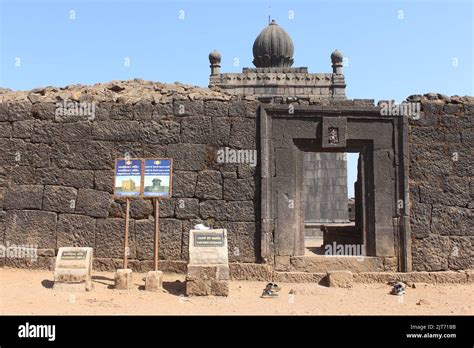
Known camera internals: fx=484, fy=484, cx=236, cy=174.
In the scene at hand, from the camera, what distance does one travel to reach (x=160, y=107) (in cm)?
909

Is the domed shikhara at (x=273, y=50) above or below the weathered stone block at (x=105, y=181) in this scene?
above

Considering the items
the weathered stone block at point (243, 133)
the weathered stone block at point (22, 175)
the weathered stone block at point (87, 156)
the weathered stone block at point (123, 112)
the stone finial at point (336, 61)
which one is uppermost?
the stone finial at point (336, 61)

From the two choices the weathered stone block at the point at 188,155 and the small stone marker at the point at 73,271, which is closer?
the small stone marker at the point at 73,271

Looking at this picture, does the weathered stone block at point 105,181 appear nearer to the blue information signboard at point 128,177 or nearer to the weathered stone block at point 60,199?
the weathered stone block at point 60,199

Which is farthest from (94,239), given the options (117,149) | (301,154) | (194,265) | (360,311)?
(360,311)

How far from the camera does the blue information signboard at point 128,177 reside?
7883 millimetres

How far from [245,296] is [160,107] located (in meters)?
3.87

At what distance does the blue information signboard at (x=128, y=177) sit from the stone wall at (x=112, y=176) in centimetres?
106

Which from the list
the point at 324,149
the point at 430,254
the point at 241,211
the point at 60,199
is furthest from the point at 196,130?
the point at 430,254

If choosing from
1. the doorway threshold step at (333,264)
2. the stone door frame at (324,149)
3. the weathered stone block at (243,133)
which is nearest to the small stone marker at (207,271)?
the stone door frame at (324,149)

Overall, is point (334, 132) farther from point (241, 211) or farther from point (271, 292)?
point (271, 292)

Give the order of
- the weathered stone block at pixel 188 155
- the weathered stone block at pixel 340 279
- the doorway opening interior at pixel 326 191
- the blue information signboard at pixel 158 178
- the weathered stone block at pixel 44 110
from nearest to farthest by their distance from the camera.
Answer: the blue information signboard at pixel 158 178
the weathered stone block at pixel 340 279
the weathered stone block at pixel 188 155
the weathered stone block at pixel 44 110
the doorway opening interior at pixel 326 191

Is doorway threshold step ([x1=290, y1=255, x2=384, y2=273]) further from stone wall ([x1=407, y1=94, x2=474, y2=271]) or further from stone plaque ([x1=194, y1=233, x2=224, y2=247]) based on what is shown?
stone plaque ([x1=194, y1=233, x2=224, y2=247])

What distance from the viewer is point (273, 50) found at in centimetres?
2138
